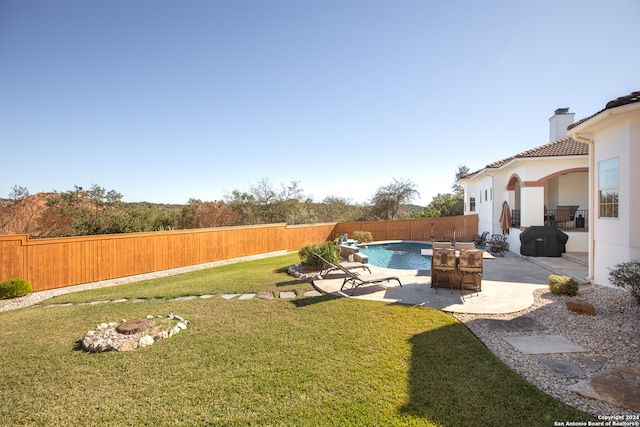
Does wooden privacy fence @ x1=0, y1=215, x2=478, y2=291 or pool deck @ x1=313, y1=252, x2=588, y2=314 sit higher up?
wooden privacy fence @ x1=0, y1=215, x2=478, y2=291

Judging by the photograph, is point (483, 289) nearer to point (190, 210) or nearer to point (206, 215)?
point (206, 215)

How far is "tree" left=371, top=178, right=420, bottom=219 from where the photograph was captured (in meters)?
27.1

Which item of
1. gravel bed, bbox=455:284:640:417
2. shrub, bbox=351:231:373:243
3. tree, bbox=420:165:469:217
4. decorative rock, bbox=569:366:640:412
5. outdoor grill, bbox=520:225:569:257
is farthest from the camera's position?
tree, bbox=420:165:469:217

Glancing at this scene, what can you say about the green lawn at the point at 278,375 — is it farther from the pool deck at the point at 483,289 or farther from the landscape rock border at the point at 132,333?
the pool deck at the point at 483,289

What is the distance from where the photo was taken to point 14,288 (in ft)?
27.1

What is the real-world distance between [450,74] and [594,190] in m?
7.62

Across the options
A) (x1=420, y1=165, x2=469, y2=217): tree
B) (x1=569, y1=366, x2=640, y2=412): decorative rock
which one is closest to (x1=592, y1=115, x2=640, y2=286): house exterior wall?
(x1=569, y1=366, x2=640, y2=412): decorative rock

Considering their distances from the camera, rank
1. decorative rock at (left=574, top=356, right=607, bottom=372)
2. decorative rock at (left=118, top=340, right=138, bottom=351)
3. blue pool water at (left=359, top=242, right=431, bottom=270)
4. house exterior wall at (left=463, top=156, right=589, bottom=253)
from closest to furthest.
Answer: decorative rock at (left=574, top=356, right=607, bottom=372)
decorative rock at (left=118, top=340, right=138, bottom=351)
house exterior wall at (left=463, top=156, right=589, bottom=253)
blue pool water at (left=359, top=242, right=431, bottom=270)

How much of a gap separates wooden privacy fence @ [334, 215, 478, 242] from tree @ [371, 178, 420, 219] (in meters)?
7.59

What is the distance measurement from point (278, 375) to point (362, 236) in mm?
15011

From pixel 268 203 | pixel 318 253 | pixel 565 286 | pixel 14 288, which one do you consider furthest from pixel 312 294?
pixel 268 203

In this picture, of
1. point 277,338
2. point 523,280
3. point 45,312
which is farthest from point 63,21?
point 523,280

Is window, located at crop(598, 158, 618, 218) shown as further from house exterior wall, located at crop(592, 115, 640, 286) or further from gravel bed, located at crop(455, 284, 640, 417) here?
gravel bed, located at crop(455, 284, 640, 417)

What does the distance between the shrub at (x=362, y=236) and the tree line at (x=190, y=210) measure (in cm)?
656
